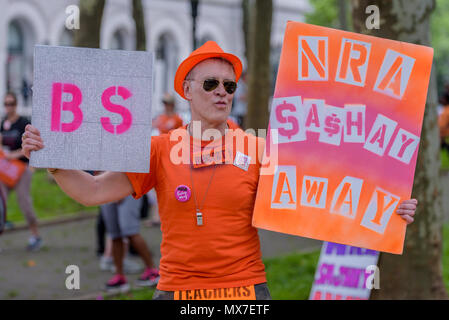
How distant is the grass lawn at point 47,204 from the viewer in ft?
39.4

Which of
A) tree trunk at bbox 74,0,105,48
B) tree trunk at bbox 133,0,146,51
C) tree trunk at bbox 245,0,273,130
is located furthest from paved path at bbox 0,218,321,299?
tree trunk at bbox 133,0,146,51

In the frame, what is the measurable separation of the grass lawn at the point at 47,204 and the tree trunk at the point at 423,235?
7664 millimetres

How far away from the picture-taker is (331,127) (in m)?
3.55

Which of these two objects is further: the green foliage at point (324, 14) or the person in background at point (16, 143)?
the green foliage at point (324, 14)

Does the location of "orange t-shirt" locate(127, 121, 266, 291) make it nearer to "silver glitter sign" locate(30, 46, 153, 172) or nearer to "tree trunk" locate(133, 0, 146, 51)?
"silver glitter sign" locate(30, 46, 153, 172)

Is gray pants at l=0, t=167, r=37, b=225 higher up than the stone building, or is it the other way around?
the stone building

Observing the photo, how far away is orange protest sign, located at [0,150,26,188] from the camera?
9199mm

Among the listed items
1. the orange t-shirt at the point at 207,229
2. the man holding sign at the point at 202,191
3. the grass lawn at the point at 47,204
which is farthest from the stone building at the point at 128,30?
the orange t-shirt at the point at 207,229

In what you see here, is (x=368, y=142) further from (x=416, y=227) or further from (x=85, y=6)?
(x=85, y=6)

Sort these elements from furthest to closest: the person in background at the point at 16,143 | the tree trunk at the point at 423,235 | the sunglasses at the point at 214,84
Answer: the person in background at the point at 16,143 → the tree trunk at the point at 423,235 → the sunglasses at the point at 214,84

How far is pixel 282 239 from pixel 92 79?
23.2 feet

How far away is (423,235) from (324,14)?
33.5 meters

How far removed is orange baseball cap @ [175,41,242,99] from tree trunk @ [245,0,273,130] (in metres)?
9.42

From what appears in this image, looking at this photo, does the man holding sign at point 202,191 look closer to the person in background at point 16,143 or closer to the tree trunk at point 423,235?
the tree trunk at point 423,235
